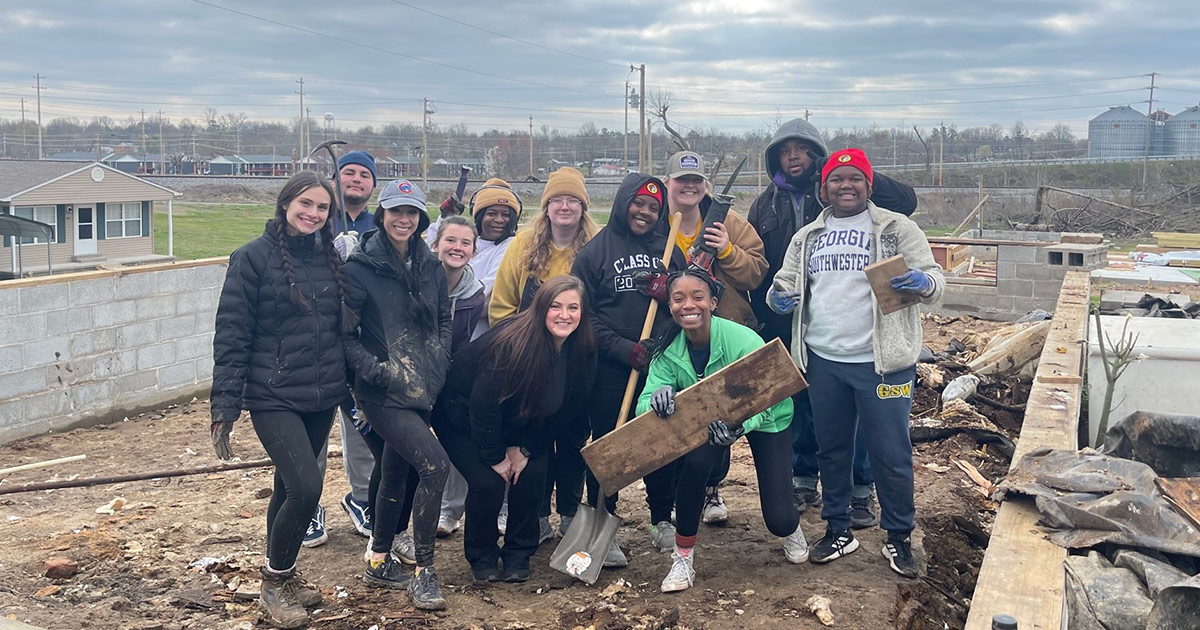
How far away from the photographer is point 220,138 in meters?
92.9

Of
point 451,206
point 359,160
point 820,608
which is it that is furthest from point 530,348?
point 451,206

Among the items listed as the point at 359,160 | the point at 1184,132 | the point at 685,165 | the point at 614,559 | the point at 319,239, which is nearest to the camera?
the point at 319,239

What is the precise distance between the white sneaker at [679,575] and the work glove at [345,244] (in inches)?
76.4

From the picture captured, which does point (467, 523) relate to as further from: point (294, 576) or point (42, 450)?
point (42, 450)

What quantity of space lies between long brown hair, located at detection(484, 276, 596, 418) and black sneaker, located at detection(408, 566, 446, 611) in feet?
2.57

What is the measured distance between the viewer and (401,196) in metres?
4.36

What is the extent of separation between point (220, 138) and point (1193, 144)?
258 ft

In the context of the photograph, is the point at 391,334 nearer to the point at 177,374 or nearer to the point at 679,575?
the point at 679,575

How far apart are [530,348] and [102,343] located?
529 centimetres

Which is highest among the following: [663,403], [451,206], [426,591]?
[451,206]

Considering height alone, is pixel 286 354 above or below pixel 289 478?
above

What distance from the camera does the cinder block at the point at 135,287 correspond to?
8.17 meters

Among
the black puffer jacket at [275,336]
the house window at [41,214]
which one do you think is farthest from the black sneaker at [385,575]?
the house window at [41,214]

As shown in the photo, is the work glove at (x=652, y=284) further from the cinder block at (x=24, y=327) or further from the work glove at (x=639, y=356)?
the cinder block at (x=24, y=327)
